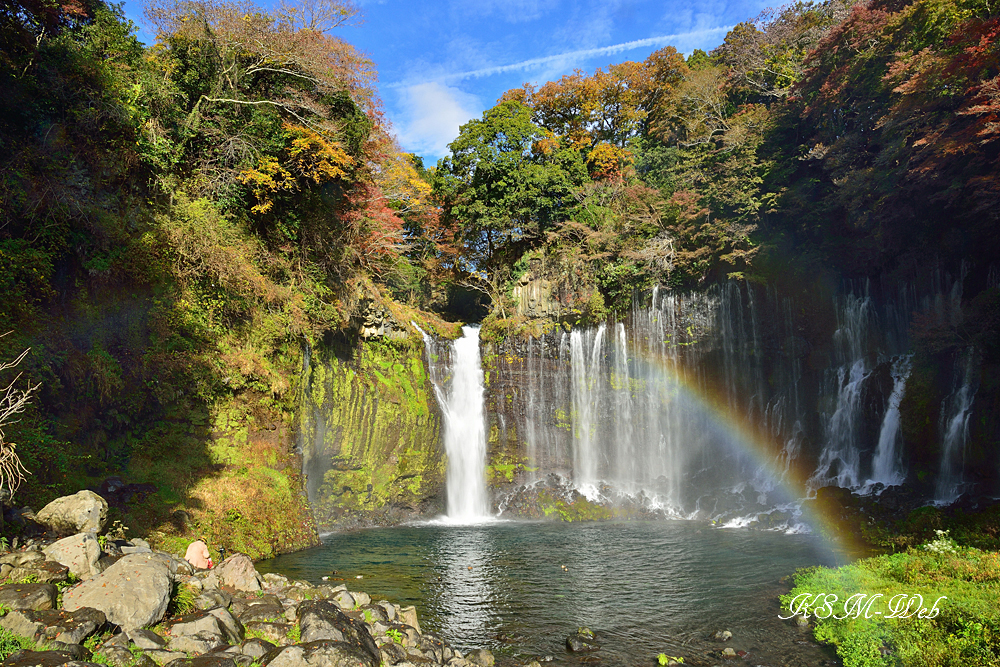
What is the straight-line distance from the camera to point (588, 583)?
462 inches

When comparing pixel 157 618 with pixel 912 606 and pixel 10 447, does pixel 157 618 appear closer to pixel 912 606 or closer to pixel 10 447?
pixel 10 447

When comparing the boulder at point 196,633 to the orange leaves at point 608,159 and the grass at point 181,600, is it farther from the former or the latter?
the orange leaves at point 608,159

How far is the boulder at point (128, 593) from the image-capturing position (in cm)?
586

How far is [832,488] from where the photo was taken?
16359mm

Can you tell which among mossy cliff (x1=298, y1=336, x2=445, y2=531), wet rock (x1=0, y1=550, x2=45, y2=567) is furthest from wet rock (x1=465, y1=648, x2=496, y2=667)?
mossy cliff (x1=298, y1=336, x2=445, y2=531)

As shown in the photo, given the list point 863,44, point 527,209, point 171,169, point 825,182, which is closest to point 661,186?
point 527,209

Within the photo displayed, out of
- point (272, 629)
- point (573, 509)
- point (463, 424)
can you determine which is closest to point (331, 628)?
point (272, 629)

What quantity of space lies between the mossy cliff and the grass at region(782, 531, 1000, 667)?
43.1 ft

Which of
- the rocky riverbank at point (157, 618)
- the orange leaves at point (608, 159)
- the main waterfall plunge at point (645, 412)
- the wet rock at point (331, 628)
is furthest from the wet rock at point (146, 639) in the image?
the orange leaves at point (608, 159)

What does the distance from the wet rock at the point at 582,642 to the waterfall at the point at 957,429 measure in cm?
1172

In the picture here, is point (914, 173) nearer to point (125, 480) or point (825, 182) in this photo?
point (825, 182)

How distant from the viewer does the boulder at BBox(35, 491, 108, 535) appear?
24.0ft

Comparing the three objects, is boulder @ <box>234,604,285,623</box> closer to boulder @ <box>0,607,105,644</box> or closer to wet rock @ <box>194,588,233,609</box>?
wet rock @ <box>194,588,233,609</box>

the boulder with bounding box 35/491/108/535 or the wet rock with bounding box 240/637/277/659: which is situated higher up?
the boulder with bounding box 35/491/108/535
